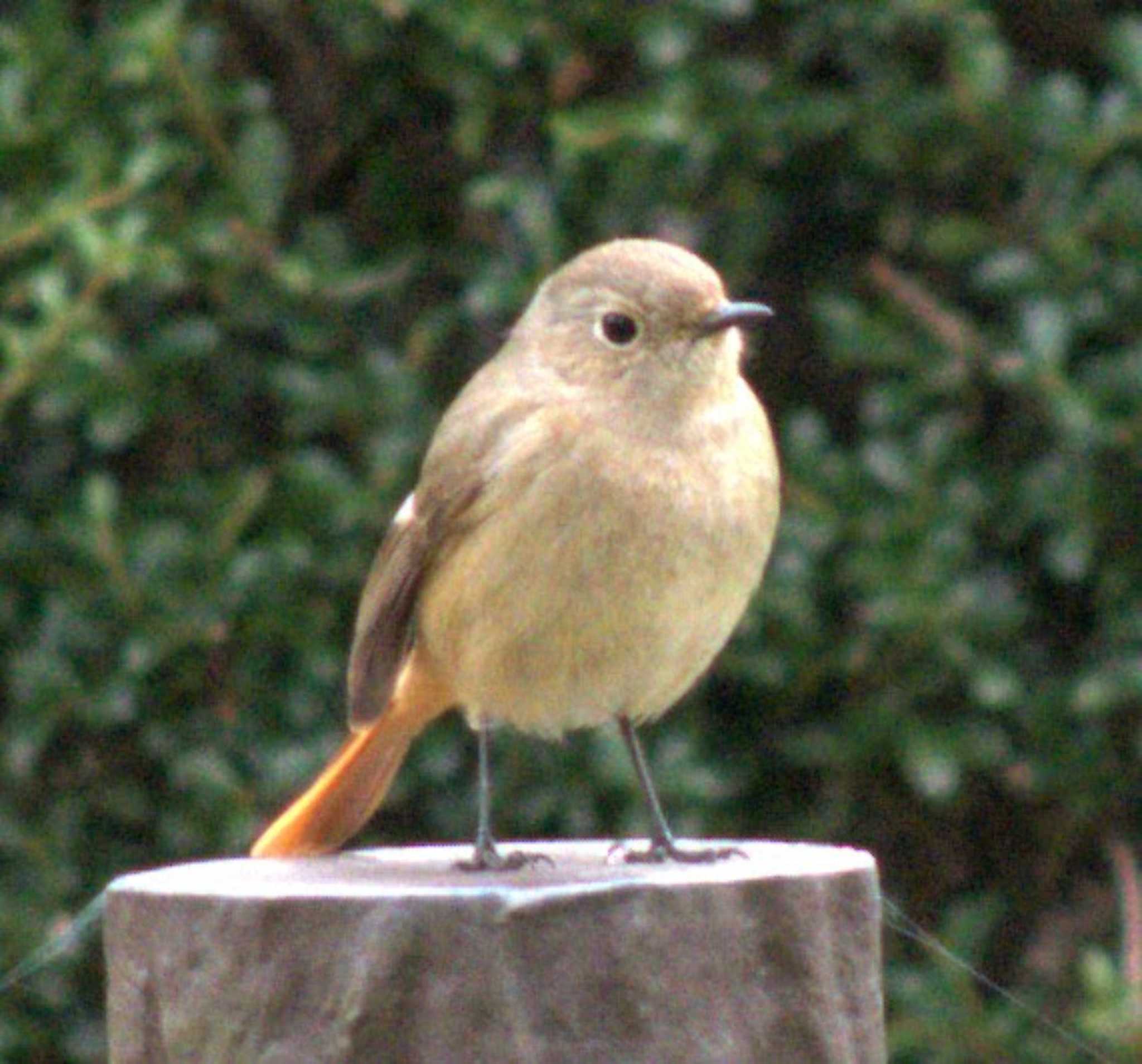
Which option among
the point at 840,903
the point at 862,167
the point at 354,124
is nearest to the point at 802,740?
the point at 862,167

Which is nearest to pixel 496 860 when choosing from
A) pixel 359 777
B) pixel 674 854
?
pixel 674 854

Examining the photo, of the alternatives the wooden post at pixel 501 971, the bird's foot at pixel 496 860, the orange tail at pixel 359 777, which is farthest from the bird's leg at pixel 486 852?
the wooden post at pixel 501 971

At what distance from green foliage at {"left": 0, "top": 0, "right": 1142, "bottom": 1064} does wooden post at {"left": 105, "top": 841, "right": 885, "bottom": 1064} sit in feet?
5.94

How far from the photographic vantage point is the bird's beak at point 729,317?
13.4ft

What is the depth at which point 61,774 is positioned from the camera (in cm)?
519

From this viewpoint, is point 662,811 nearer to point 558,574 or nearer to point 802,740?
point 802,740

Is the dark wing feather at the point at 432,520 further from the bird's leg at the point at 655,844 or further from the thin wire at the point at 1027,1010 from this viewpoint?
the thin wire at the point at 1027,1010

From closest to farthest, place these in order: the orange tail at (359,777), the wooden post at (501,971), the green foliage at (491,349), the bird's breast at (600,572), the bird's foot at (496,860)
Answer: the wooden post at (501,971)
the bird's foot at (496,860)
the bird's breast at (600,572)
the orange tail at (359,777)
the green foliage at (491,349)

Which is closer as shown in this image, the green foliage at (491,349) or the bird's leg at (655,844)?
the bird's leg at (655,844)

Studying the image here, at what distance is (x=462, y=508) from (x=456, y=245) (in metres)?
1.27

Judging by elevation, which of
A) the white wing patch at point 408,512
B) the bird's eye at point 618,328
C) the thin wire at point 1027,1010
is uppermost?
the bird's eye at point 618,328

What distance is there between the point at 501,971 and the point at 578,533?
3.76 ft

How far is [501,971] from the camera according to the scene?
3.05 m

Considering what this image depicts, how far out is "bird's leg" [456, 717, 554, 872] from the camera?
3.64 m
